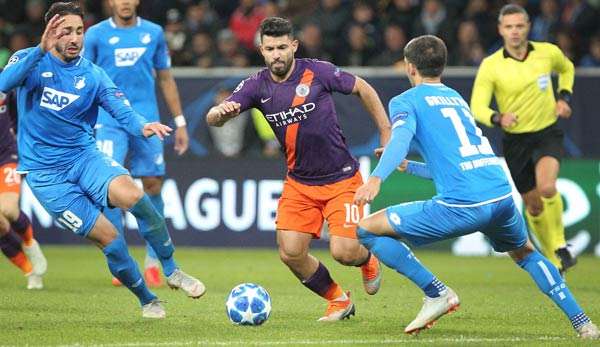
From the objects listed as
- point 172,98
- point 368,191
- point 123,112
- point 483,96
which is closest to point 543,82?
point 483,96

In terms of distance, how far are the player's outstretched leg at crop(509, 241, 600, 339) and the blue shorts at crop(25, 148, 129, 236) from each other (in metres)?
3.21

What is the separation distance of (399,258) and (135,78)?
4817 mm

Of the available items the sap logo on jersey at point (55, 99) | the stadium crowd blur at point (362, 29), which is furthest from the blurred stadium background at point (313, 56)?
the sap logo on jersey at point (55, 99)

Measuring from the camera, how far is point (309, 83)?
9.30m

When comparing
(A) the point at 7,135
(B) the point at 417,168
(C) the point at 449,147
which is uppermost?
(C) the point at 449,147

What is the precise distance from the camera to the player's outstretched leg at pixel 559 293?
8000 mm

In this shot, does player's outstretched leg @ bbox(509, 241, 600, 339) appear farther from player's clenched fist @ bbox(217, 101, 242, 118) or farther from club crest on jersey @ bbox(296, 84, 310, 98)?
player's clenched fist @ bbox(217, 101, 242, 118)

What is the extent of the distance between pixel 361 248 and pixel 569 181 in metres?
7.05

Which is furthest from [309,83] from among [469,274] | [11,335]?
[469,274]

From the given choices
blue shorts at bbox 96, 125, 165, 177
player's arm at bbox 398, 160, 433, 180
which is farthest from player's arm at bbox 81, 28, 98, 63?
player's arm at bbox 398, 160, 433, 180

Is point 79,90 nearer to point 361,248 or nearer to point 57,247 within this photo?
point 361,248

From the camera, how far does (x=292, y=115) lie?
9.25 meters

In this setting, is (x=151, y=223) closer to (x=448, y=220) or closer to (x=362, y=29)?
(x=448, y=220)

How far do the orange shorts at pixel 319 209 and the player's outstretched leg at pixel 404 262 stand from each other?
113 centimetres
